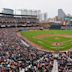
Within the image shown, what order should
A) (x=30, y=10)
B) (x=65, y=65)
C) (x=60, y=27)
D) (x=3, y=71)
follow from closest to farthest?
(x=3, y=71)
(x=65, y=65)
(x=60, y=27)
(x=30, y=10)

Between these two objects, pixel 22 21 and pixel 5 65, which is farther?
pixel 22 21

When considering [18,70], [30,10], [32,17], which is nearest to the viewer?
[18,70]

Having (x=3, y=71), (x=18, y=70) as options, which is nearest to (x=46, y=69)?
(x=18, y=70)

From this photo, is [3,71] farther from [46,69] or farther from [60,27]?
[60,27]

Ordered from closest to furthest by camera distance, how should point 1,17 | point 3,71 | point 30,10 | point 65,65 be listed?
point 3,71
point 65,65
point 1,17
point 30,10

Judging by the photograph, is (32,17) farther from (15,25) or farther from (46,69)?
(46,69)

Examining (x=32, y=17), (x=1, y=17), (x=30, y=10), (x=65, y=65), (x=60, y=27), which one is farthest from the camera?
(x=30, y=10)

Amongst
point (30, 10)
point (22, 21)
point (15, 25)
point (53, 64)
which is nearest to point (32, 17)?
point (22, 21)

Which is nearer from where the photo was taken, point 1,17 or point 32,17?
point 1,17
